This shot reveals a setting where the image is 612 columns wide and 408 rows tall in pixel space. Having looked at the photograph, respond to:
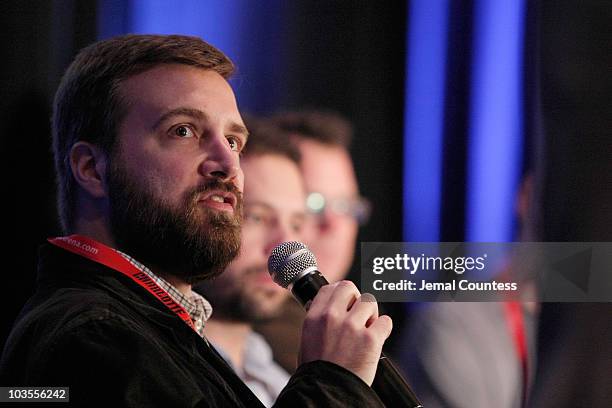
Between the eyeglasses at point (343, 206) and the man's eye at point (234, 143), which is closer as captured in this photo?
the man's eye at point (234, 143)

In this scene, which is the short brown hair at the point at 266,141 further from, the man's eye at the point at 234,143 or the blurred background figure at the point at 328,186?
the man's eye at the point at 234,143

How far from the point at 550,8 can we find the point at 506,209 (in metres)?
0.68

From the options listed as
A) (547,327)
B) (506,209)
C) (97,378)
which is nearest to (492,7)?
(506,209)

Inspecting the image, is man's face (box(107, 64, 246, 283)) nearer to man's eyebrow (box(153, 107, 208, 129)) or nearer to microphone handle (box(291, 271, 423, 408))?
man's eyebrow (box(153, 107, 208, 129))

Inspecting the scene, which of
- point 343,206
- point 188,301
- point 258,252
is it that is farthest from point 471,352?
point 188,301

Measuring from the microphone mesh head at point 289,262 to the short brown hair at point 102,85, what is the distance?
1.49 ft

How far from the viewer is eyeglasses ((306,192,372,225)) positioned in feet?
7.52

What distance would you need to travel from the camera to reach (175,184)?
152 cm

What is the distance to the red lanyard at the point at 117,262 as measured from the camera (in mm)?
1393

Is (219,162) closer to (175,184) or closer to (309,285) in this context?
(175,184)

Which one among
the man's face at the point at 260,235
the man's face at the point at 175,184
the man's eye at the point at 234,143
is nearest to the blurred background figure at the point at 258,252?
the man's face at the point at 260,235

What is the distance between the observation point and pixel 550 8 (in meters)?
2.42

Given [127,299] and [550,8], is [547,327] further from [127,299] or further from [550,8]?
[127,299]

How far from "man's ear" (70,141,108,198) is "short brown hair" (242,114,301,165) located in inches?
29.0
